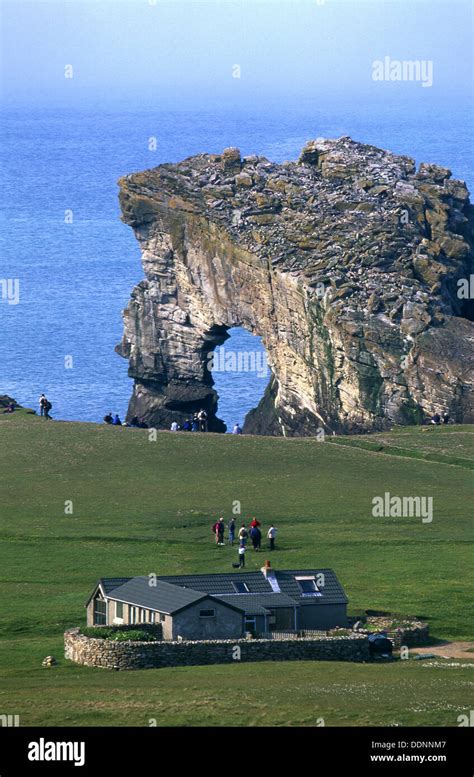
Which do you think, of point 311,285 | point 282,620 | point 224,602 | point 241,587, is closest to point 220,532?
point 241,587

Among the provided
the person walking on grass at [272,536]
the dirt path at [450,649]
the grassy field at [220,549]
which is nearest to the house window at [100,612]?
the grassy field at [220,549]

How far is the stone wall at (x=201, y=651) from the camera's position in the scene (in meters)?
65.3

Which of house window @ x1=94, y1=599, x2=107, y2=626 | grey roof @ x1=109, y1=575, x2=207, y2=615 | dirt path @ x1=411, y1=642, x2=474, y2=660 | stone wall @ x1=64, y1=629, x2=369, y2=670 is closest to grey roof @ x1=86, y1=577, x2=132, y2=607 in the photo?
grey roof @ x1=109, y1=575, x2=207, y2=615

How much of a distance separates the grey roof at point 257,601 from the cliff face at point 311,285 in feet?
160

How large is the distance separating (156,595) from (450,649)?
10650 millimetres

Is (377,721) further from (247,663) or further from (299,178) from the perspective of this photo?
(299,178)

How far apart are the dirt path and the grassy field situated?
1.34 meters

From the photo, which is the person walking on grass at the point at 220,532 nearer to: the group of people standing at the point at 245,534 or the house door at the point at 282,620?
the group of people standing at the point at 245,534

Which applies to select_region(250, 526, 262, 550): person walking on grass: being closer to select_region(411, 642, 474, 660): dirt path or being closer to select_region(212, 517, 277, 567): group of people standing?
select_region(212, 517, 277, 567): group of people standing

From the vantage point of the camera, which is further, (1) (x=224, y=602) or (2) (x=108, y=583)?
(2) (x=108, y=583)

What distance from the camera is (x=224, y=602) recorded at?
68.2 meters

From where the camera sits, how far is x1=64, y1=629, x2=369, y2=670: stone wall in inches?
2571

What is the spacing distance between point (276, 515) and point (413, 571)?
10.6m

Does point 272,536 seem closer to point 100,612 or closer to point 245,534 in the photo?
point 245,534
